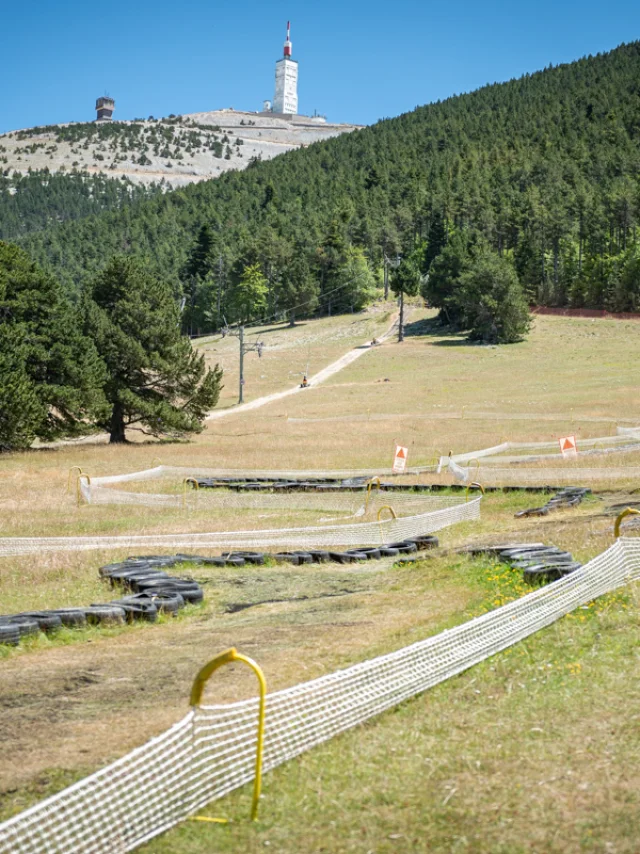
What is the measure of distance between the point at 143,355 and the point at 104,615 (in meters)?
40.9

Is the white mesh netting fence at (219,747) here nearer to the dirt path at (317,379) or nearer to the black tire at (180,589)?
the black tire at (180,589)

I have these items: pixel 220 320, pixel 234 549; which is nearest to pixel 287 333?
pixel 220 320

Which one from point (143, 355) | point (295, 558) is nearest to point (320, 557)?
point (295, 558)

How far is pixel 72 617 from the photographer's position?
14883mm

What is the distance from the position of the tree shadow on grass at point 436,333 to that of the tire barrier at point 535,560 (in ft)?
318

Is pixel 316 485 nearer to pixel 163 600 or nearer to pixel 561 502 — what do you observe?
pixel 561 502

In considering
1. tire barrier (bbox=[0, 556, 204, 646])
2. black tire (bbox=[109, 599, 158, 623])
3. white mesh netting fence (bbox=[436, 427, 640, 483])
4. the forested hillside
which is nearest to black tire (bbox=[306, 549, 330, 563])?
tire barrier (bbox=[0, 556, 204, 646])

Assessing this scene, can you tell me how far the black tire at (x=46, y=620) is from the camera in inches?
570

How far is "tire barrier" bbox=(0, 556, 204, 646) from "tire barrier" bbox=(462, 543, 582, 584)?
5921 millimetres

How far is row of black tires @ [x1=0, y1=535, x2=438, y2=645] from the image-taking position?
14.5m

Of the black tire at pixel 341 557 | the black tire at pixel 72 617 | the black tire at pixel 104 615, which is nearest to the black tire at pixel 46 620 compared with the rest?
the black tire at pixel 72 617

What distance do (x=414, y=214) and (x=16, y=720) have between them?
18024 cm

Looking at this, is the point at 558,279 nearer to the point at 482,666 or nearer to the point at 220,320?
the point at 220,320

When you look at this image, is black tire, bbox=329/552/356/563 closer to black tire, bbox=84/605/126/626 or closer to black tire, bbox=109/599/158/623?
black tire, bbox=109/599/158/623
